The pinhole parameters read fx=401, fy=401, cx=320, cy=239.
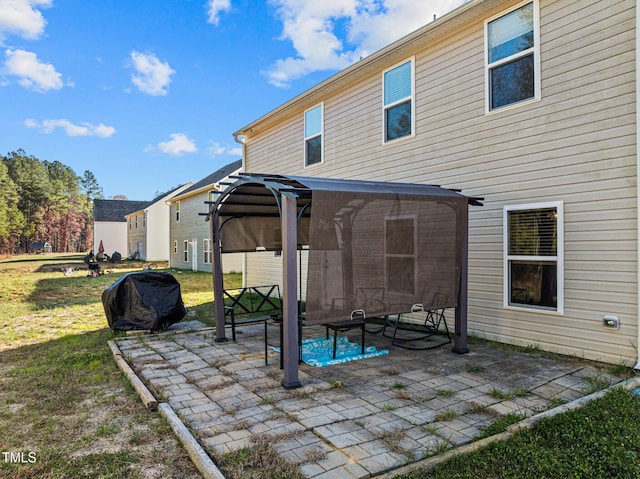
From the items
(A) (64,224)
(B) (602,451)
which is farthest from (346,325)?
(A) (64,224)

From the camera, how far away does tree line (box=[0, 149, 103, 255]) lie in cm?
4018

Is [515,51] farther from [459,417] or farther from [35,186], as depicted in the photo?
[35,186]

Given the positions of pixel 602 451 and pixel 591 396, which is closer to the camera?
pixel 602 451

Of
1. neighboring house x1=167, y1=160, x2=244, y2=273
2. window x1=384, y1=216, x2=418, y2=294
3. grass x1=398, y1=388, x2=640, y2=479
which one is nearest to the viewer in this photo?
grass x1=398, y1=388, x2=640, y2=479

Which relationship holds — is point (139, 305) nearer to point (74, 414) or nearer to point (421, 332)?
point (74, 414)

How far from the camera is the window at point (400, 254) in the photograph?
14.8 ft

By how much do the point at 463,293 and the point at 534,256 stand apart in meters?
1.14

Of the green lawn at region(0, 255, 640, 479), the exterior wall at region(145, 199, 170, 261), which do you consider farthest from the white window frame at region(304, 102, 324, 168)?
the exterior wall at region(145, 199, 170, 261)

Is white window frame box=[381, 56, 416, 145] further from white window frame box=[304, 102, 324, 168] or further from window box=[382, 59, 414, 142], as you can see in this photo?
white window frame box=[304, 102, 324, 168]

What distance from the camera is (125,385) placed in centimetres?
423

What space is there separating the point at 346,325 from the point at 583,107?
3927mm

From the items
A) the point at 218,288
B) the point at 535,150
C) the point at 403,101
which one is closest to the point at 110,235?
the point at 218,288
